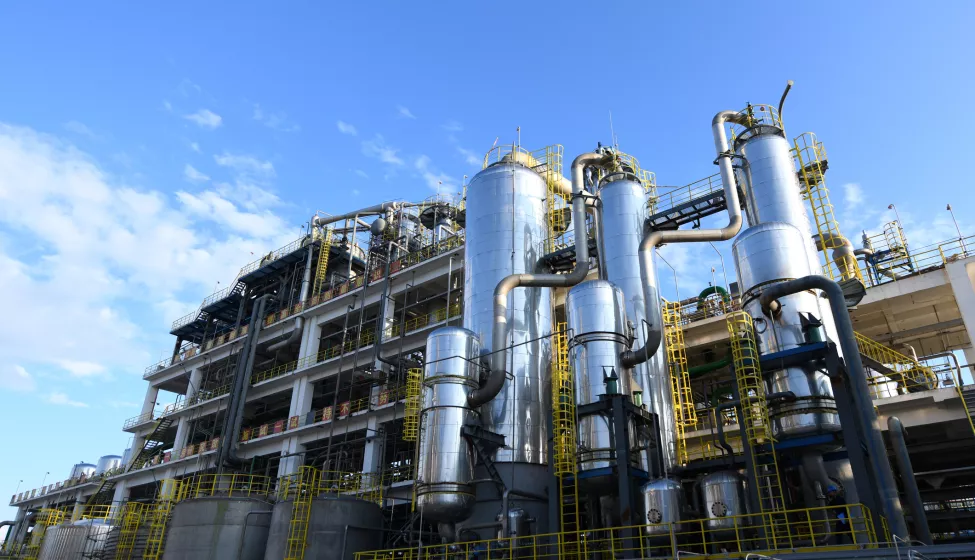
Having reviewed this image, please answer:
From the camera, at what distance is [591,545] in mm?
17844

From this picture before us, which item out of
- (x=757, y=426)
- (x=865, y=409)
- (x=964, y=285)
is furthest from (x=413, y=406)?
(x=964, y=285)

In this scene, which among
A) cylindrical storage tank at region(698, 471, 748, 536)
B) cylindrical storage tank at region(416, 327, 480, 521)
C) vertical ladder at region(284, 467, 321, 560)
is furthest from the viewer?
vertical ladder at region(284, 467, 321, 560)

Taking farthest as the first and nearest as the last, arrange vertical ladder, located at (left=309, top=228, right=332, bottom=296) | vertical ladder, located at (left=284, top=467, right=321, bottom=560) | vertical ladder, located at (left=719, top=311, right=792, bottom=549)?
1. vertical ladder, located at (left=309, top=228, right=332, bottom=296)
2. vertical ladder, located at (left=284, top=467, right=321, bottom=560)
3. vertical ladder, located at (left=719, top=311, right=792, bottom=549)

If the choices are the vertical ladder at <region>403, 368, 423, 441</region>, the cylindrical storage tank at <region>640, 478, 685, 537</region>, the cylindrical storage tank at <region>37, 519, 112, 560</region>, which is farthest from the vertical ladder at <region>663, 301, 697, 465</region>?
the cylindrical storage tank at <region>37, 519, 112, 560</region>

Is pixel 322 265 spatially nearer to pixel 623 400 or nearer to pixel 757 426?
pixel 623 400

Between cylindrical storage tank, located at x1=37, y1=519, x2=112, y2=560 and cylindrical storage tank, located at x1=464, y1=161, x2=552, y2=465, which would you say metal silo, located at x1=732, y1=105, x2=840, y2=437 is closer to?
cylindrical storage tank, located at x1=464, y1=161, x2=552, y2=465

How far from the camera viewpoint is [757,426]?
55.4 feet

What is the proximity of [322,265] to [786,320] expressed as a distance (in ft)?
99.5

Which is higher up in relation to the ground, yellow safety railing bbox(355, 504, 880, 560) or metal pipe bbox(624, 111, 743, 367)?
metal pipe bbox(624, 111, 743, 367)

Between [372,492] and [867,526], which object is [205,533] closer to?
[372,492]

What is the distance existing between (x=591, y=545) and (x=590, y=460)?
2235 mm

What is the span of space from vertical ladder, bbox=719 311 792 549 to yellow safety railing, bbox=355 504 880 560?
0.36m

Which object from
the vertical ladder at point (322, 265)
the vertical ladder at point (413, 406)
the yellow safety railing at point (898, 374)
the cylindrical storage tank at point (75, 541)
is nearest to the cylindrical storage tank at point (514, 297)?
the vertical ladder at point (413, 406)

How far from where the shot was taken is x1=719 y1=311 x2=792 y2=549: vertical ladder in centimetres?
1589
